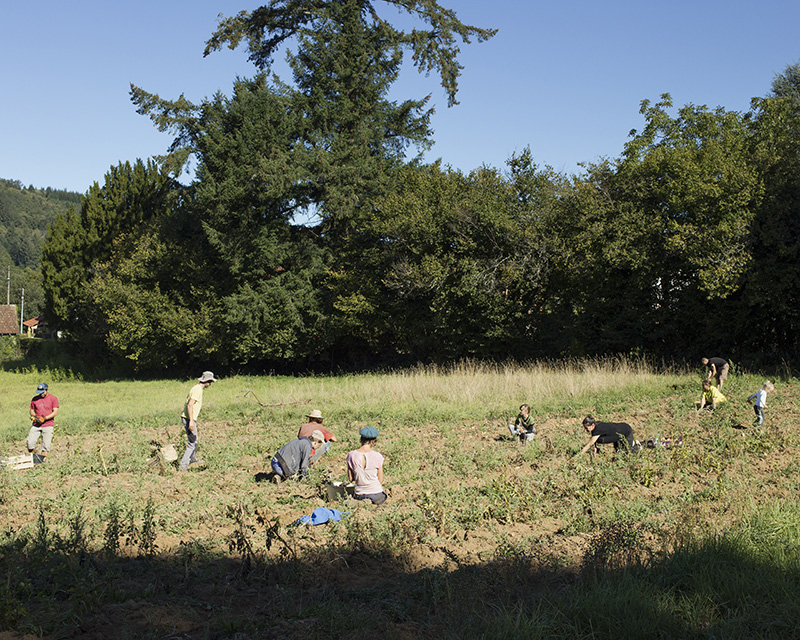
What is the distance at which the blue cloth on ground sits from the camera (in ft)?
25.0

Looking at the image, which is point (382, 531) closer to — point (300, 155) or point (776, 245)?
point (776, 245)

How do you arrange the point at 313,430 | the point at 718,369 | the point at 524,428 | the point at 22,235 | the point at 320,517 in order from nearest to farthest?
the point at 320,517, the point at 313,430, the point at 524,428, the point at 718,369, the point at 22,235

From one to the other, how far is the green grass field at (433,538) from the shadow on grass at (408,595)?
0.07ft

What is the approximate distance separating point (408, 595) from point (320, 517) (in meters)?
2.29

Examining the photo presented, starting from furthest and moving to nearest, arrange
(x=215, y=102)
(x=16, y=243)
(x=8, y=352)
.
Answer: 1. (x=16, y=243)
2. (x=8, y=352)
3. (x=215, y=102)

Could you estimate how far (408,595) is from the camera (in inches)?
220

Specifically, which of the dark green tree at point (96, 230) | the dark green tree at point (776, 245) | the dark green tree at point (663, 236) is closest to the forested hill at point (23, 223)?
the dark green tree at point (96, 230)

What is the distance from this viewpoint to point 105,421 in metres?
16.5

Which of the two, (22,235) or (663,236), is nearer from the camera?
(663,236)

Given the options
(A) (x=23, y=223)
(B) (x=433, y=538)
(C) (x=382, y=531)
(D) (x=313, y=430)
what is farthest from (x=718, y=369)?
(A) (x=23, y=223)

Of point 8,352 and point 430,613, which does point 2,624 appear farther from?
point 8,352

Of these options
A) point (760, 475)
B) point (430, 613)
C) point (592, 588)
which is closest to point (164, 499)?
point (430, 613)

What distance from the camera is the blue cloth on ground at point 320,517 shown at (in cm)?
762

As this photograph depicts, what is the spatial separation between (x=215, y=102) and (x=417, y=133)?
967cm
